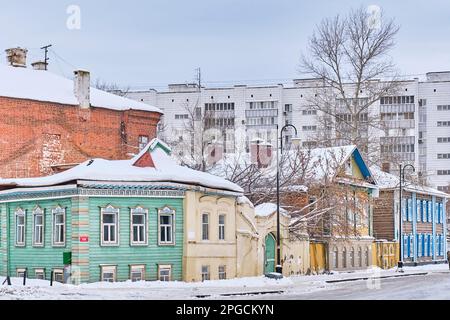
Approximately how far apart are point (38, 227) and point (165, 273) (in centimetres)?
577

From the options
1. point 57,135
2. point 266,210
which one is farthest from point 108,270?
point 57,135

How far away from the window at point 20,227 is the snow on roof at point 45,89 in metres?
8.30

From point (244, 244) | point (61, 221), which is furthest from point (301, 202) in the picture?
point (61, 221)

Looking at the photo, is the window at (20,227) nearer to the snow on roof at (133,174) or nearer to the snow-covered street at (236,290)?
the snow on roof at (133,174)

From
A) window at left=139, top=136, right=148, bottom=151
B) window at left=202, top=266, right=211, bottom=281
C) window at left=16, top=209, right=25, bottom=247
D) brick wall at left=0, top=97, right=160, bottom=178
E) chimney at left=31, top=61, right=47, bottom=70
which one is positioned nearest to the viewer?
window at left=16, top=209, right=25, bottom=247

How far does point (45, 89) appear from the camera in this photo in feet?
162

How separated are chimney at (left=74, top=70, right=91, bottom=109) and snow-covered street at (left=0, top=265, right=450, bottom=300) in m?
14.0

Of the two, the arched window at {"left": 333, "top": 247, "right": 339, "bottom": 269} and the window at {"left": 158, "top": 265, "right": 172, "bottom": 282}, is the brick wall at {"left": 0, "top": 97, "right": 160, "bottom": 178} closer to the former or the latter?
the window at {"left": 158, "top": 265, "right": 172, "bottom": 282}

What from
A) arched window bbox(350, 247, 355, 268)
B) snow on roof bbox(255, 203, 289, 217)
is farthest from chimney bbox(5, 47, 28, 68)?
arched window bbox(350, 247, 355, 268)

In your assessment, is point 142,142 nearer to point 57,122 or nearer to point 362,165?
point 57,122

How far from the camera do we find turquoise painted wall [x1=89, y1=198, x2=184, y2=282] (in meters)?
37.5

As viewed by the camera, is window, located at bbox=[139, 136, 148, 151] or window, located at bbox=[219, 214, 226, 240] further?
window, located at bbox=[139, 136, 148, 151]

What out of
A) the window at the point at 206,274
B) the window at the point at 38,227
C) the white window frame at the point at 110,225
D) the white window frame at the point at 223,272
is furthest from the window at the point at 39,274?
the white window frame at the point at 223,272
